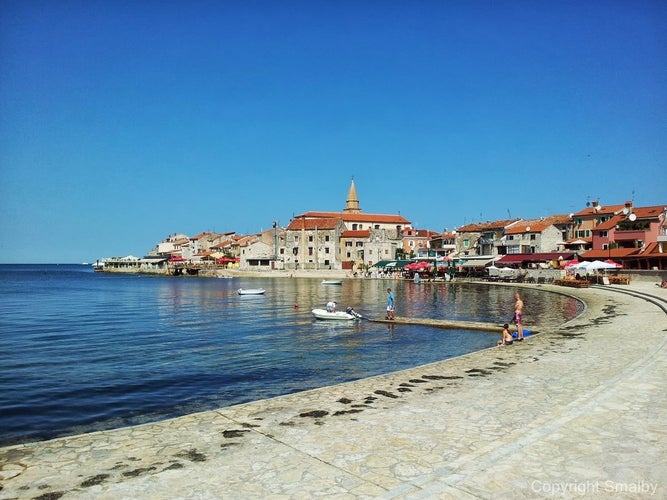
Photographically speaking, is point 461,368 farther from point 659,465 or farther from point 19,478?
point 19,478

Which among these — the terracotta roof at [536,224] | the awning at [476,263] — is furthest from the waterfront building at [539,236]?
the awning at [476,263]

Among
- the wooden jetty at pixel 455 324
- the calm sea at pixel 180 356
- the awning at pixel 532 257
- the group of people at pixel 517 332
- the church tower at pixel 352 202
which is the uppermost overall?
the church tower at pixel 352 202

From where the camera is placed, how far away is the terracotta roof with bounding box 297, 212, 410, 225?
408 feet

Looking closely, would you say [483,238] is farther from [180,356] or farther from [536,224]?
[180,356]

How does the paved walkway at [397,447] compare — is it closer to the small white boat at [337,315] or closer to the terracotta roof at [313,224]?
the small white boat at [337,315]

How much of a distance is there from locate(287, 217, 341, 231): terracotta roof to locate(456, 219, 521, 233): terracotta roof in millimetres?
30136

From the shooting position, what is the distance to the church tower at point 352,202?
467 feet

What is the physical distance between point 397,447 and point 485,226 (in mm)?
93505

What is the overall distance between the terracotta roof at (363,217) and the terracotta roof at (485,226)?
27.3m

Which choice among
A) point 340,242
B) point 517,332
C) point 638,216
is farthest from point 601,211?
point 517,332

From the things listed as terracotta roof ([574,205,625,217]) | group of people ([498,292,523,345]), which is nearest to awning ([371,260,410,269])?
terracotta roof ([574,205,625,217])

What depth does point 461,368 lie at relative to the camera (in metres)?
15.9

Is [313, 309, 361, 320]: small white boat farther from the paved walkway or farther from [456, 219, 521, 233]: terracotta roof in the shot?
[456, 219, 521, 233]: terracotta roof

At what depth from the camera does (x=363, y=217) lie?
125 m
